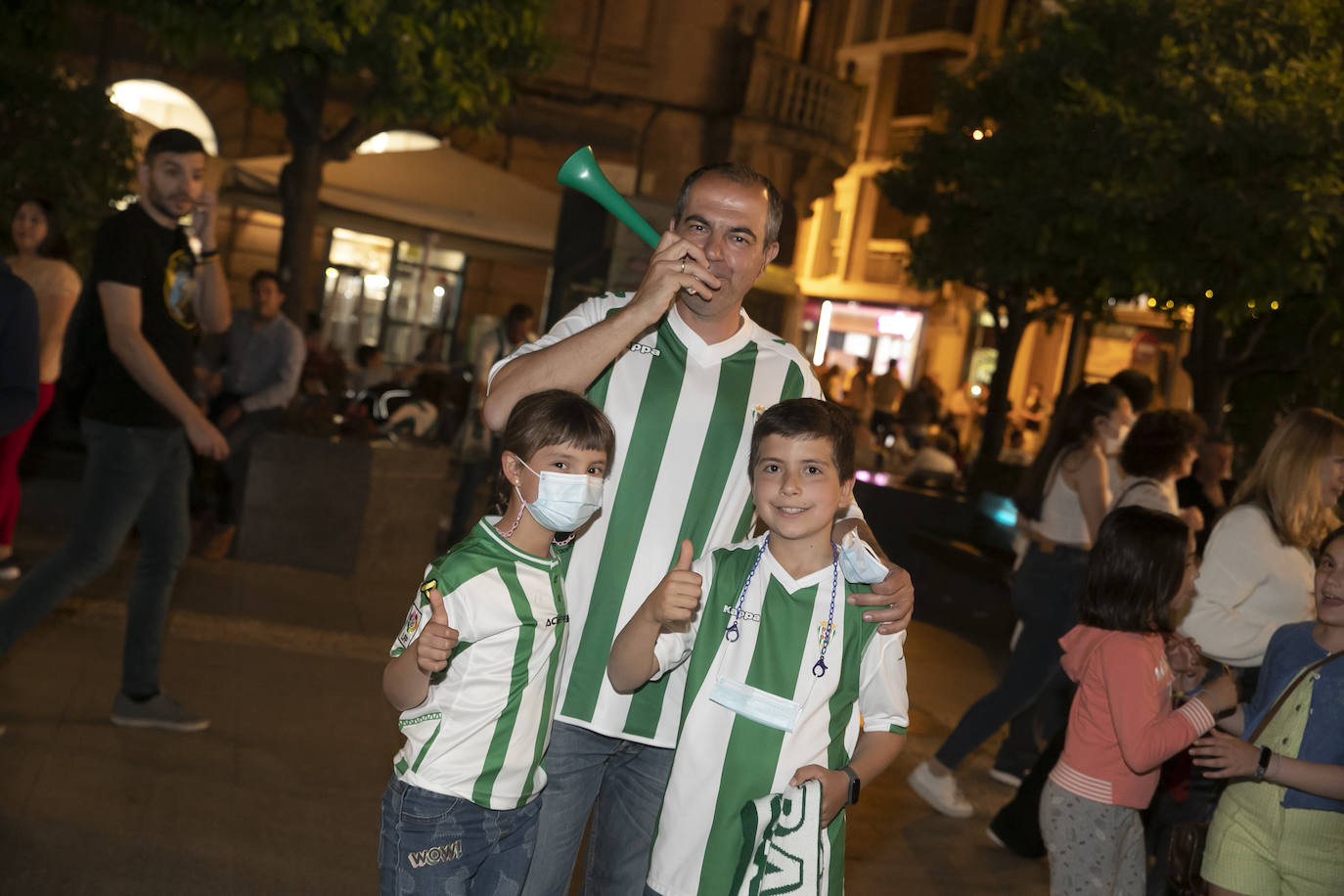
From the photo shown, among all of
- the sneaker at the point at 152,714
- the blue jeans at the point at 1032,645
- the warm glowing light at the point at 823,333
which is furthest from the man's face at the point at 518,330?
the warm glowing light at the point at 823,333

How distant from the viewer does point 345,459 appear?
8.10m

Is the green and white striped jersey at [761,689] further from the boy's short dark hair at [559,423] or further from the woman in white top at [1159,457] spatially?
the woman in white top at [1159,457]

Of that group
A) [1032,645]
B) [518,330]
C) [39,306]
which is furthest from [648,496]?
[518,330]

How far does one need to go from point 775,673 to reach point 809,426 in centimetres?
49

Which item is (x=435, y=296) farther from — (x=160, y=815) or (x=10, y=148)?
(x=160, y=815)

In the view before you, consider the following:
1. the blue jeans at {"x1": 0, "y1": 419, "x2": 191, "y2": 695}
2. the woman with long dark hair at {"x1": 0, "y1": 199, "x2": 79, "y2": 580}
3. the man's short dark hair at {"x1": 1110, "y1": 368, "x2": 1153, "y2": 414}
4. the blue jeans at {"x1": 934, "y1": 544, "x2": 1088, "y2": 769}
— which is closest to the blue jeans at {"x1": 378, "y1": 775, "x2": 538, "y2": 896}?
the blue jeans at {"x1": 0, "y1": 419, "x2": 191, "y2": 695}

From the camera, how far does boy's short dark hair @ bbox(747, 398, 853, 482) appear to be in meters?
2.60

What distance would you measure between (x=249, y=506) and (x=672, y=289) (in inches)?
240

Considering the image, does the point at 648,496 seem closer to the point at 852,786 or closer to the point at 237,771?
the point at 852,786

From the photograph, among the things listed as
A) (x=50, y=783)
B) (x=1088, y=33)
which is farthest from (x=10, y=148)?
(x=1088, y=33)

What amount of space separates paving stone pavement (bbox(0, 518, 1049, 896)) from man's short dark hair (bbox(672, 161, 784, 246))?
2.36 metres

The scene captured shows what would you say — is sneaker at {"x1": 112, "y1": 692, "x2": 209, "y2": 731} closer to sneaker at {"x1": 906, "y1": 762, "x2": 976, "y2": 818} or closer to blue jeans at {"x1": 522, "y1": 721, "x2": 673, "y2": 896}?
blue jeans at {"x1": 522, "y1": 721, "x2": 673, "y2": 896}

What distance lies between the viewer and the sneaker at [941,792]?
5594 mm

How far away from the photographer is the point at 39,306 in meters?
6.79
